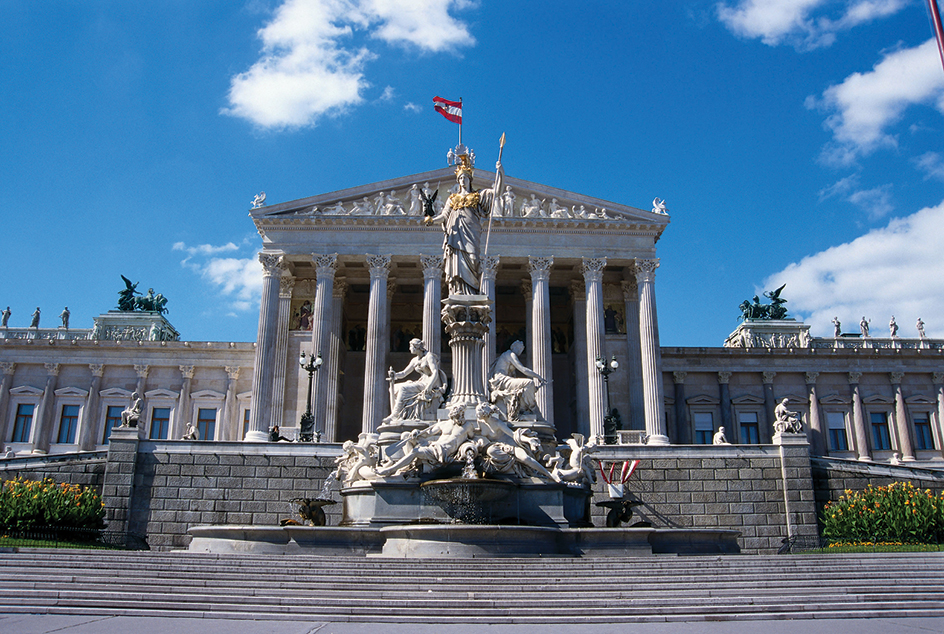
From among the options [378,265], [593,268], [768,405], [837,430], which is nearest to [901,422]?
[837,430]

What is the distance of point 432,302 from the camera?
4494 centimetres

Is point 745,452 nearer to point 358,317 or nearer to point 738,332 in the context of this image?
point 358,317

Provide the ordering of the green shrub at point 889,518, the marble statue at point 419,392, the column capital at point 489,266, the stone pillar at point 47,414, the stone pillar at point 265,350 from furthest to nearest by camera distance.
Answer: the stone pillar at point 47,414 → the column capital at point 489,266 → the stone pillar at point 265,350 → the green shrub at point 889,518 → the marble statue at point 419,392

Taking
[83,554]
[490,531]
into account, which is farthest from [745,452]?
[83,554]

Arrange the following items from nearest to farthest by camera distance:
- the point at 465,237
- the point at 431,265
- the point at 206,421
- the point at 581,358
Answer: the point at 465,237
the point at 431,265
the point at 581,358
the point at 206,421

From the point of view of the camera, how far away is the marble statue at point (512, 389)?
65.4 ft

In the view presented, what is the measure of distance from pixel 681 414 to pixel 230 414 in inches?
1224

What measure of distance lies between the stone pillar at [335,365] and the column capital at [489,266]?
9.88 meters

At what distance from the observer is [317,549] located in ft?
54.9

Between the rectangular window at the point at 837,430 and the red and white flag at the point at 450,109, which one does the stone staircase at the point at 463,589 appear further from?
the rectangular window at the point at 837,430

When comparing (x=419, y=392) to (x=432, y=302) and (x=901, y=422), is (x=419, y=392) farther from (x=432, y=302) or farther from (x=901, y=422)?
(x=901, y=422)

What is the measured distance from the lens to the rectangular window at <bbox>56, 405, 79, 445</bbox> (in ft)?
176

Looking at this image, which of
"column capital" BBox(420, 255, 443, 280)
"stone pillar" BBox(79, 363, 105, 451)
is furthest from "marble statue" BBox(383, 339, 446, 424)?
"stone pillar" BBox(79, 363, 105, 451)

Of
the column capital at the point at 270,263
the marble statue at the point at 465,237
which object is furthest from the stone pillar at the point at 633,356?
the marble statue at the point at 465,237
